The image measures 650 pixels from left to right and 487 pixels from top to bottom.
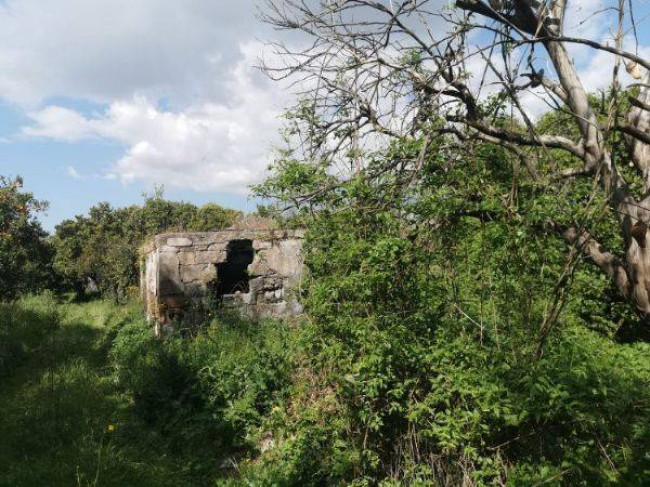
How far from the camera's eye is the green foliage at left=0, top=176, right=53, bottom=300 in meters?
15.7

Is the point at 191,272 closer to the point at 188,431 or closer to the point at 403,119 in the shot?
the point at 188,431

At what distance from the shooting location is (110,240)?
19234 millimetres

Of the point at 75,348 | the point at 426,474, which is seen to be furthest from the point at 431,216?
the point at 75,348

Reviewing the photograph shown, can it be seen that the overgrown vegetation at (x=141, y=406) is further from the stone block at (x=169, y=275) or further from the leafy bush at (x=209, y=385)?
the stone block at (x=169, y=275)

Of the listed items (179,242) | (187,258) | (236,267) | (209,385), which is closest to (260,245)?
(187,258)

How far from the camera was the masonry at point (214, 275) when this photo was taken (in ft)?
Answer: 28.7

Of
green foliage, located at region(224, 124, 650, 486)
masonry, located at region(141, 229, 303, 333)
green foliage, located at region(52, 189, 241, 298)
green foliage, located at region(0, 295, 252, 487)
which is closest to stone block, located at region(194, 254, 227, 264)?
masonry, located at region(141, 229, 303, 333)

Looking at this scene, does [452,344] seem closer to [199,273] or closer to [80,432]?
[80,432]

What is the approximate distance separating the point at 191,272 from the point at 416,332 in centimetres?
589

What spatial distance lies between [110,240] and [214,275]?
11.8 meters

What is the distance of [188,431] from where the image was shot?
5.43m

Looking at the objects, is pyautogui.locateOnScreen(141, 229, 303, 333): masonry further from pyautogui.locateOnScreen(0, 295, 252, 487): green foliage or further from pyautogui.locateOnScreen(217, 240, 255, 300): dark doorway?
pyautogui.locateOnScreen(0, 295, 252, 487): green foliage

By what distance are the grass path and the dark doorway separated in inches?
104

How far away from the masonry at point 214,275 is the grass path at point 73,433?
1.44 m
